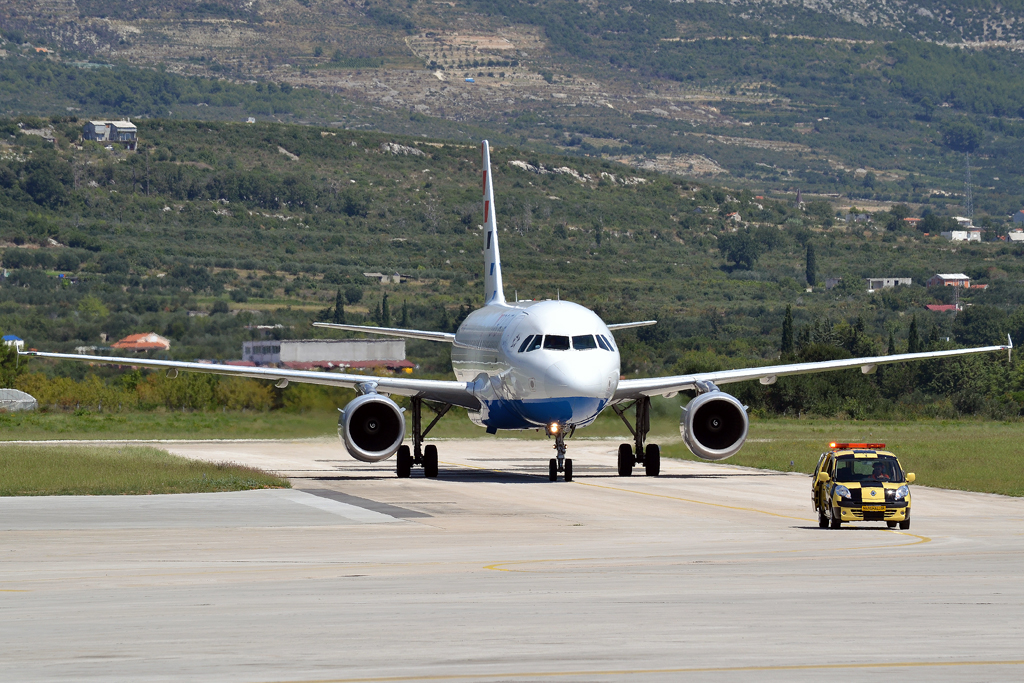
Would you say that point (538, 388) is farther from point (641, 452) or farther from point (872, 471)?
point (872, 471)

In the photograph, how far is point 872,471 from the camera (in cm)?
2820

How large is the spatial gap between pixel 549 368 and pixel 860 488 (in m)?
11.1

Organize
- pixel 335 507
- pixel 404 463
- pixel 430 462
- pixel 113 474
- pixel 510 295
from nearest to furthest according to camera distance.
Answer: pixel 335 507, pixel 113 474, pixel 430 462, pixel 404 463, pixel 510 295

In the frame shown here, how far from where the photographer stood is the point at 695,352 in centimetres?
10900

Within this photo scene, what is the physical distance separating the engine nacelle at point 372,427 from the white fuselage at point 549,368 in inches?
108

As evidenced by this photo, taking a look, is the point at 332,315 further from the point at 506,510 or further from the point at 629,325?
the point at 506,510

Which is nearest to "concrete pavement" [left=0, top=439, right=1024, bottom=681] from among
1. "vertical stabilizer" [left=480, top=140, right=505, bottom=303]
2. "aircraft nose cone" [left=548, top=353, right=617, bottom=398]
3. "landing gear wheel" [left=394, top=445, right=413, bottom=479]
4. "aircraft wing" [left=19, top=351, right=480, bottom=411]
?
"aircraft nose cone" [left=548, top=353, right=617, bottom=398]

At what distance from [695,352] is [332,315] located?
48329 millimetres

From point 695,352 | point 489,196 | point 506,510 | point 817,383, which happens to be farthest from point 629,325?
point 695,352

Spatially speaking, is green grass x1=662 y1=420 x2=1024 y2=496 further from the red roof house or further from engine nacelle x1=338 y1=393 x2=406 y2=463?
the red roof house

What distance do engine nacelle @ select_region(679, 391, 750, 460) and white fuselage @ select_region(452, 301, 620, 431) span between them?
10.1 ft

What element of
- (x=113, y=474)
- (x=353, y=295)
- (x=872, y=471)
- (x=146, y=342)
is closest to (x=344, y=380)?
(x=113, y=474)

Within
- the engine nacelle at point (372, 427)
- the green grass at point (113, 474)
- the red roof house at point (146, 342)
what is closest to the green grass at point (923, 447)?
the engine nacelle at point (372, 427)

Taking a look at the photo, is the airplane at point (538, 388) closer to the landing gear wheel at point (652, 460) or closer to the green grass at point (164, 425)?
the landing gear wheel at point (652, 460)
